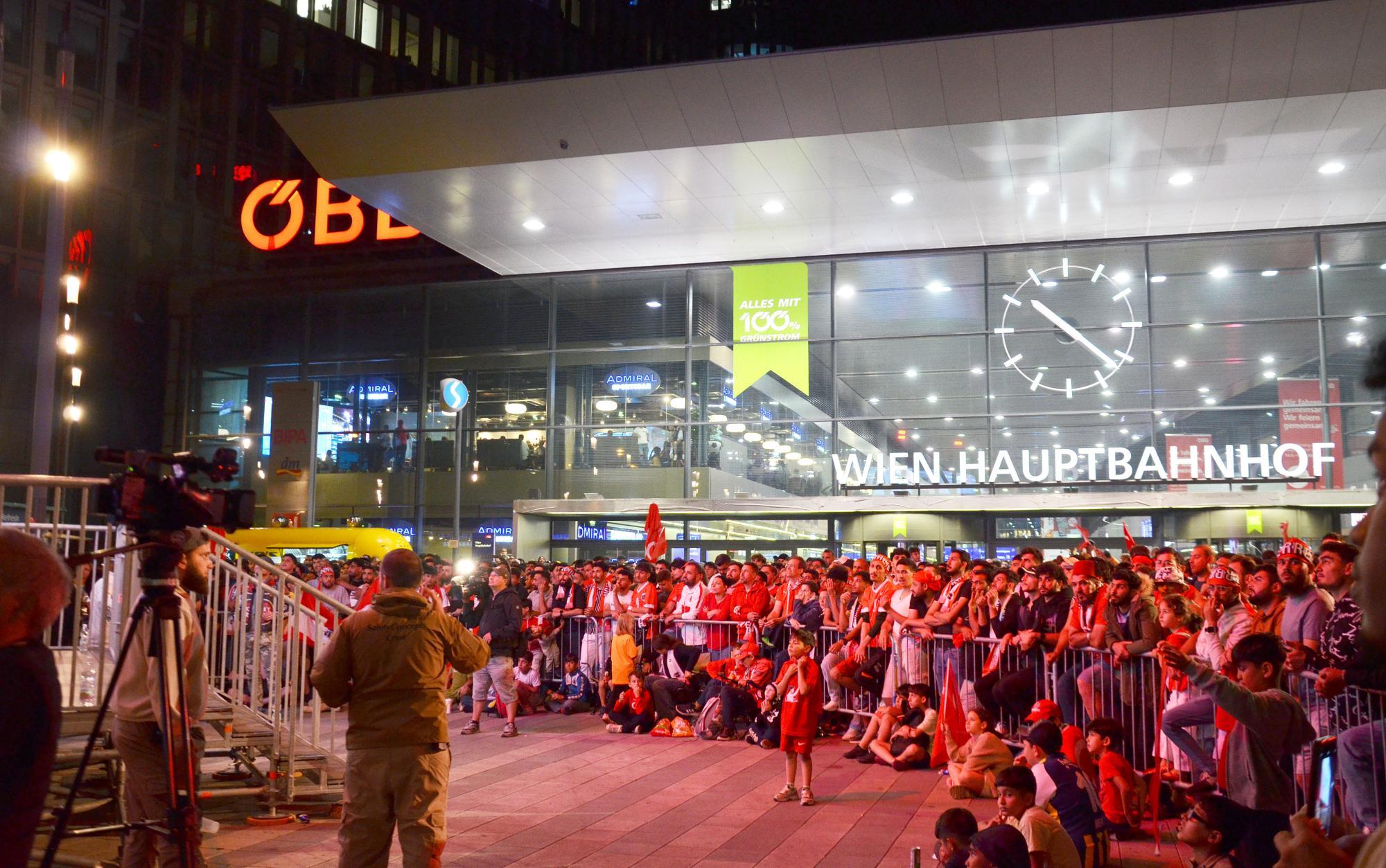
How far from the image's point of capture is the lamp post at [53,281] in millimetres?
11070

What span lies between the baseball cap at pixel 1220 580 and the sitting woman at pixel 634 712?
7001 millimetres

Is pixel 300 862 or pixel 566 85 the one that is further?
pixel 566 85

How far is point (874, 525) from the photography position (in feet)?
80.7

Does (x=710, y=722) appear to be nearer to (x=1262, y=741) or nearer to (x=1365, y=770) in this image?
(x=1262, y=741)

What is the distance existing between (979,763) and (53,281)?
32.9ft

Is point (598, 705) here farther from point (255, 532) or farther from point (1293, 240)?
point (1293, 240)

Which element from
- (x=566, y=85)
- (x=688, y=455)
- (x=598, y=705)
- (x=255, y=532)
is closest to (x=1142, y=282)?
(x=688, y=455)

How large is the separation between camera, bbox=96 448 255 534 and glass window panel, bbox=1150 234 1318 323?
22.2 m

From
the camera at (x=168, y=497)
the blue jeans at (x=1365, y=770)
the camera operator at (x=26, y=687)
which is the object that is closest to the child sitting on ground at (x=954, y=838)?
the blue jeans at (x=1365, y=770)

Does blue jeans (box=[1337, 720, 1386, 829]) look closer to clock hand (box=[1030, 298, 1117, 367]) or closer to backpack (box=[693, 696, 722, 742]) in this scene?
backpack (box=[693, 696, 722, 742])

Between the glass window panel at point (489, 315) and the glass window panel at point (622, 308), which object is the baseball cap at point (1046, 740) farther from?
the glass window panel at point (489, 315)

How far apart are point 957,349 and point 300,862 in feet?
62.6

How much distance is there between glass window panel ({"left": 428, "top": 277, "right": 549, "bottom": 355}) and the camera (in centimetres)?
2747

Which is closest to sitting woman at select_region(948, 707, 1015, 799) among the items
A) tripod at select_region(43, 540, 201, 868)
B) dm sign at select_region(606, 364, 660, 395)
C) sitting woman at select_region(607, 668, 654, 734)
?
sitting woman at select_region(607, 668, 654, 734)
